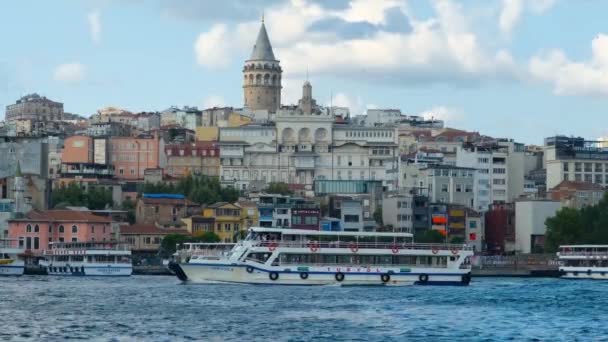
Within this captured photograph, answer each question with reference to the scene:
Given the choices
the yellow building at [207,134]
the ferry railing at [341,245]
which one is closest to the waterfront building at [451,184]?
the yellow building at [207,134]

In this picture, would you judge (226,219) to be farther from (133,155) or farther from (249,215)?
(133,155)

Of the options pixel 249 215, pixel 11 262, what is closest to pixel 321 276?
pixel 11 262

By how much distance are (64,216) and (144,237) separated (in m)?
7.37

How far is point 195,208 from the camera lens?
Result: 12569 centimetres

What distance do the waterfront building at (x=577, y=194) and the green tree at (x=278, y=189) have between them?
68.8 feet

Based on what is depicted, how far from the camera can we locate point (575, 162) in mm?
141375

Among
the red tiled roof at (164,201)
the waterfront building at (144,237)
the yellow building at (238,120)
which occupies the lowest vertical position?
the waterfront building at (144,237)

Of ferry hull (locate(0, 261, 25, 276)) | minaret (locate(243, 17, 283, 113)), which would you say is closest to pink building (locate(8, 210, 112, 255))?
ferry hull (locate(0, 261, 25, 276))

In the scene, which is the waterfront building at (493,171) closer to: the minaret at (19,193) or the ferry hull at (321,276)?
the minaret at (19,193)

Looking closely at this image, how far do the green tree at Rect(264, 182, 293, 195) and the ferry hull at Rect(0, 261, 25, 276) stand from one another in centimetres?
4557

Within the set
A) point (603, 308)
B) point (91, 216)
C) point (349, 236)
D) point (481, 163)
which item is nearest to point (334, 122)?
point (481, 163)

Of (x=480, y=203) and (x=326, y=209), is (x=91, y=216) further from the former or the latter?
(x=480, y=203)

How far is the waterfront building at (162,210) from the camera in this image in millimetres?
123969

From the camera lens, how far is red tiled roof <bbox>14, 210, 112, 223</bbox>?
11012 centimetres
